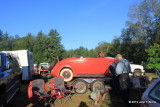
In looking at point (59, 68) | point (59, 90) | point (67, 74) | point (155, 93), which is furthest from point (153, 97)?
point (59, 68)

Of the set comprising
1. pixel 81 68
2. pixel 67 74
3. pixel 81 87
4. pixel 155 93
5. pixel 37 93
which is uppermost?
pixel 81 68

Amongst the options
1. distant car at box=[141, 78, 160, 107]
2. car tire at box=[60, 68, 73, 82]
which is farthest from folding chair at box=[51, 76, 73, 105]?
distant car at box=[141, 78, 160, 107]

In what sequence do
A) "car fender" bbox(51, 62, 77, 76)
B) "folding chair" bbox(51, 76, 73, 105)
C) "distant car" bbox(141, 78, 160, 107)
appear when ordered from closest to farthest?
"distant car" bbox(141, 78, 160, 107) → "folding chair" bbox(51, 76, 73, 105) → "car fender" bbox(51, 62, 77, 76)

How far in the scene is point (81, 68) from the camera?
7723 millimetres

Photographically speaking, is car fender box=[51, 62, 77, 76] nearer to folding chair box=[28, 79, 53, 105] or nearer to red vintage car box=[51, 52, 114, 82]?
red vintage car box=[51, 52, 114, 82]

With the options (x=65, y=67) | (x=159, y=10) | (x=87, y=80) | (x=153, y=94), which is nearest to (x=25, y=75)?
(x=65, y=67)

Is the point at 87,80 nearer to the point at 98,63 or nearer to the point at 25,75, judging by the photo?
the point at 98,63

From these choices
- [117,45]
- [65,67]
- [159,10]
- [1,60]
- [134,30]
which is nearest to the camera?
[1,60]

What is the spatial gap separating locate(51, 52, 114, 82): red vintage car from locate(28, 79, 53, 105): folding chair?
1.75m

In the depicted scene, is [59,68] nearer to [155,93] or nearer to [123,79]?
[123,79]

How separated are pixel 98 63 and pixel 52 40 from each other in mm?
50454

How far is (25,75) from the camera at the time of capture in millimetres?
10672

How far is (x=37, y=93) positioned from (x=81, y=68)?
3034mm

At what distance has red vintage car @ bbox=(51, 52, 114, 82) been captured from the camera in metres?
7.63
